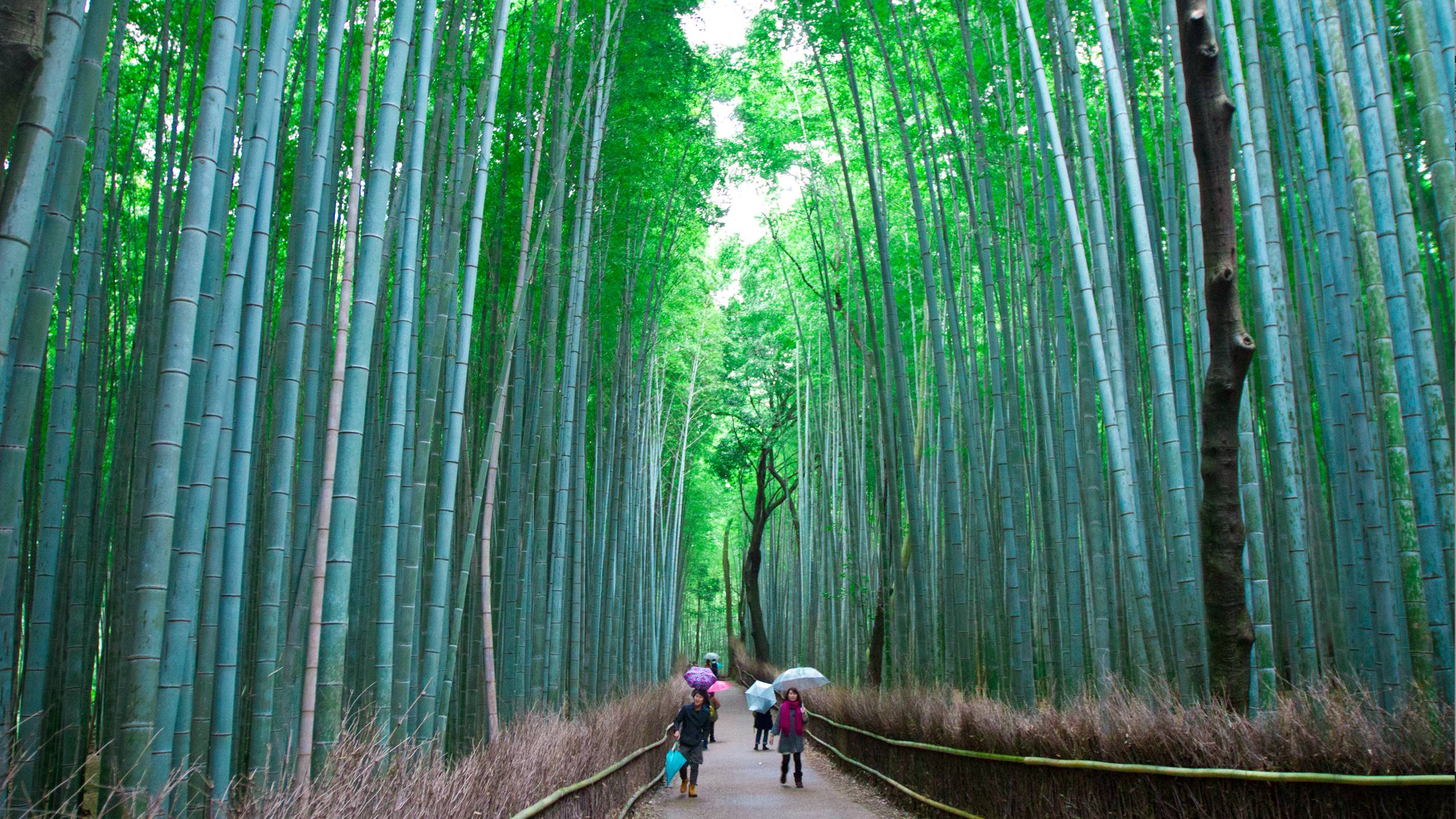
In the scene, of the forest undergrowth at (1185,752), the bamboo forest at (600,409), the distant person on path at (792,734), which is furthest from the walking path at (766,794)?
the forest undergrowth at (1185,752)

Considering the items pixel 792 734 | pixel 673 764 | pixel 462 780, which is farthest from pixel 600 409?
pixel 462 780

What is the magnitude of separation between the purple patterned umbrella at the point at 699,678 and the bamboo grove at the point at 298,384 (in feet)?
2.48

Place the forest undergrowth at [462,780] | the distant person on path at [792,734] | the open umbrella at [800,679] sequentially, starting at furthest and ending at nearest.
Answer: the open umbrella at [800,679] < the distant person on path at [792,734] < the forest undergrowth at [462,780]

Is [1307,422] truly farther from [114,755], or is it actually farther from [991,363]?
[114,755]

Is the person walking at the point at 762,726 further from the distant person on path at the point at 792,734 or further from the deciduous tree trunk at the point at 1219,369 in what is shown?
the deciduous tree trunk at the point at 1219,369

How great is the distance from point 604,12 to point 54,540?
3.90 m

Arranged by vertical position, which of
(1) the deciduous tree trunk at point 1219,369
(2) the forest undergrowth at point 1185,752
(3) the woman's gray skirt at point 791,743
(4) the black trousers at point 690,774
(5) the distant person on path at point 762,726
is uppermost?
(1) the deciduous tree trunk at point 1219,369

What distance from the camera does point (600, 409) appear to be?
7.77 m

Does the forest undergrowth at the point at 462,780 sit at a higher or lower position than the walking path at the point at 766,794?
higher

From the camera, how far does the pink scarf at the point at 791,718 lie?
659 centimetres

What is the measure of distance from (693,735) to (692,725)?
64 mm

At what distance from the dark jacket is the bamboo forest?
5 centimetres

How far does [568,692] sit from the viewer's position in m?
6.28

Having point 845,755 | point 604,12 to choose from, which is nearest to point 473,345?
point 604,12
